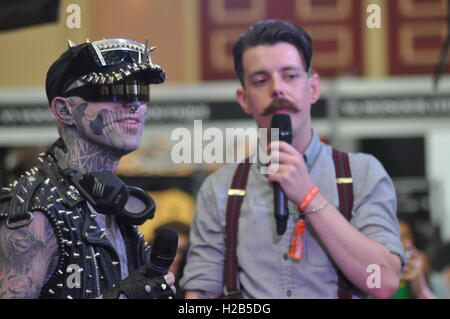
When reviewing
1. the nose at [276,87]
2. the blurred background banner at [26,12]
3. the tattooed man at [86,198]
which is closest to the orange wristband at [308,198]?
the nose at [276,87]

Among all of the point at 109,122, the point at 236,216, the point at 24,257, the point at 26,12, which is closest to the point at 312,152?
the point at 236,216

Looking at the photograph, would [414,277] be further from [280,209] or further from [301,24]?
[301,24]

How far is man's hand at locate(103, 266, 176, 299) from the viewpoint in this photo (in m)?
1.49

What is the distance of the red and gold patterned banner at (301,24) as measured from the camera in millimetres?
6145

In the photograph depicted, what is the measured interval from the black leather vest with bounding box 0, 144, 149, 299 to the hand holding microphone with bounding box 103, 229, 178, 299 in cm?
5

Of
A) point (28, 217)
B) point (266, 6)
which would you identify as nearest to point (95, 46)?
point (28, 217)

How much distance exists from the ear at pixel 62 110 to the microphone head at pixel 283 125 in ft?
2.10

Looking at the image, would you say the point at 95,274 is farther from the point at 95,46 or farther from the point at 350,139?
the point at 350,139

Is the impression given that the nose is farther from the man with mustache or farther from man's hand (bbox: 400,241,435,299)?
man's hand (bbox: 400,241,435,299)

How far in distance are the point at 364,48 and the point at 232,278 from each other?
466 centimetres

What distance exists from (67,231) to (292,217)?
0.80 meters

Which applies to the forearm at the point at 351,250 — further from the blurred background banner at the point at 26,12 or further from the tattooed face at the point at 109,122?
the blurred background banner at the point at 26,12

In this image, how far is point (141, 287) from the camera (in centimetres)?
149
